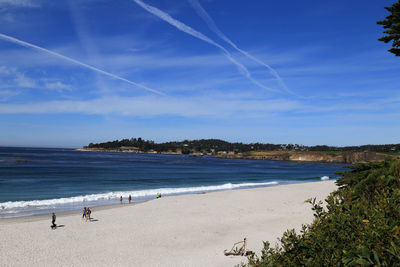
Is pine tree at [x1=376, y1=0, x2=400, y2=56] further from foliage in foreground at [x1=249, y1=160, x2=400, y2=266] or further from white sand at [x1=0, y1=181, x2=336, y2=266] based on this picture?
white sand at [x1=0, y1=181, x2=336, y2=266]

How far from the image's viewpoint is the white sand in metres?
15.4

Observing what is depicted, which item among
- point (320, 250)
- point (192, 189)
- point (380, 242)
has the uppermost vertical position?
point (380, 242)

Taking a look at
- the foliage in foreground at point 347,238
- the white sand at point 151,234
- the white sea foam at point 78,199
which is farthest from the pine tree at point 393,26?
the white sea foam at point 78,199

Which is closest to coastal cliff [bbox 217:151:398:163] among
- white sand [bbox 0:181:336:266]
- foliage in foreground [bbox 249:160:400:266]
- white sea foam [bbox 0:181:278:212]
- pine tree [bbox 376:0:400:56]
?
white sea foam [bbox 0:181:278:212]

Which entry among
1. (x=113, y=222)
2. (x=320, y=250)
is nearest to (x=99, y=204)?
(x=113, y=222)

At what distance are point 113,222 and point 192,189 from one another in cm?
2400

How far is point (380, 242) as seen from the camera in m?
3.25

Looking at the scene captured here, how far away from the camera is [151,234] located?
783 inches

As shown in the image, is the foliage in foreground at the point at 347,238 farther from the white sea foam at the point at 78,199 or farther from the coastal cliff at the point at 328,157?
the coastal cliff at the point at 328,157

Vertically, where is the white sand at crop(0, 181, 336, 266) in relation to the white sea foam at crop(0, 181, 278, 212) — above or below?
above

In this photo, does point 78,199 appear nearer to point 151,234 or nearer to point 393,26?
point 151,234

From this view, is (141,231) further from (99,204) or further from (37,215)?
(99,204)

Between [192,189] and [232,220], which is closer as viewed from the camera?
[232,220]

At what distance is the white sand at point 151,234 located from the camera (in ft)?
50.6
